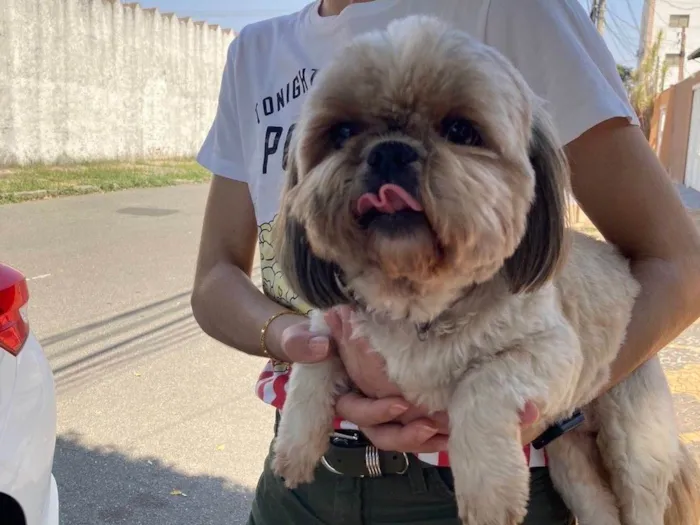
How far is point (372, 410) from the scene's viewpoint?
4.74 feet

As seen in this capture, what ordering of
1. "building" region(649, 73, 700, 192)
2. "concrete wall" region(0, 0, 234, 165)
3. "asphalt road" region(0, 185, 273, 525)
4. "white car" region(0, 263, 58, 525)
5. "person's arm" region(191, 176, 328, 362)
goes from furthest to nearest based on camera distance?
"building" region(649, 73, 700, 192)
"concrete wall" region(0, 0, 234, 165)
"asphalt road" region(0, 185, 273, 525)
"white car" region(0, 263, 58, 525)
"person's arm" region(191, 176, 328, 362)

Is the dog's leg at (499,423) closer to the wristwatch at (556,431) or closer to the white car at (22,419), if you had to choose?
the wristwatch at (556,431)

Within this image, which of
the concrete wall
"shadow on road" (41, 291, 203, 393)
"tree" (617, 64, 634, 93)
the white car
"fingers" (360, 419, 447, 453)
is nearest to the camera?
"fingers" (360, 419, 447, 453)

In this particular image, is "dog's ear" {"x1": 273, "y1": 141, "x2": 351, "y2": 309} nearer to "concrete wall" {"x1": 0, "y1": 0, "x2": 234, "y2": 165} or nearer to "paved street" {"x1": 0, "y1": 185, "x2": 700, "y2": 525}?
"paved street" {"x1": 0, "y1": 185, "x2": 700, "y2": 525}

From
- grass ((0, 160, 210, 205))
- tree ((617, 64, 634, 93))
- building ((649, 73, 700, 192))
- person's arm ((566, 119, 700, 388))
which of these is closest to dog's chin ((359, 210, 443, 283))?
person's arm ((566, 119, 700, 388))

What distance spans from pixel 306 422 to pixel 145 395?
3.41 meters

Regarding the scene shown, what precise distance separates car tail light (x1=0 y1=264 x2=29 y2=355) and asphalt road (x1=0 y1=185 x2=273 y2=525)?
1.15 m

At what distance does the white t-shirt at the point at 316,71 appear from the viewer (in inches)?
56.2

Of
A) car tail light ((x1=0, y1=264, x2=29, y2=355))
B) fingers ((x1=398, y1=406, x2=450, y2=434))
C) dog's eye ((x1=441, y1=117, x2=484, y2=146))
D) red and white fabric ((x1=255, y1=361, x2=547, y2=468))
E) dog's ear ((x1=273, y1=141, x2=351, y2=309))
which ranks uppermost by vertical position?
dog's eye ((x1=441, y1=117, x2=484, y2=146))

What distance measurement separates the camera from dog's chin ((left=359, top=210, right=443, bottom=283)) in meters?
1.32

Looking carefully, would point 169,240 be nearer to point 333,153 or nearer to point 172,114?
point 333,153

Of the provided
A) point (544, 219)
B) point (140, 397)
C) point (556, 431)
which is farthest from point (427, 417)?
point (140, 397)

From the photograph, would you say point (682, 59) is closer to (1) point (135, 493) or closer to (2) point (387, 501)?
(1) point (135, 493)

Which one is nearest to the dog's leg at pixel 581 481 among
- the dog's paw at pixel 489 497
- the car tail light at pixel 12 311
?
the dog's paw at pixel 489 497
